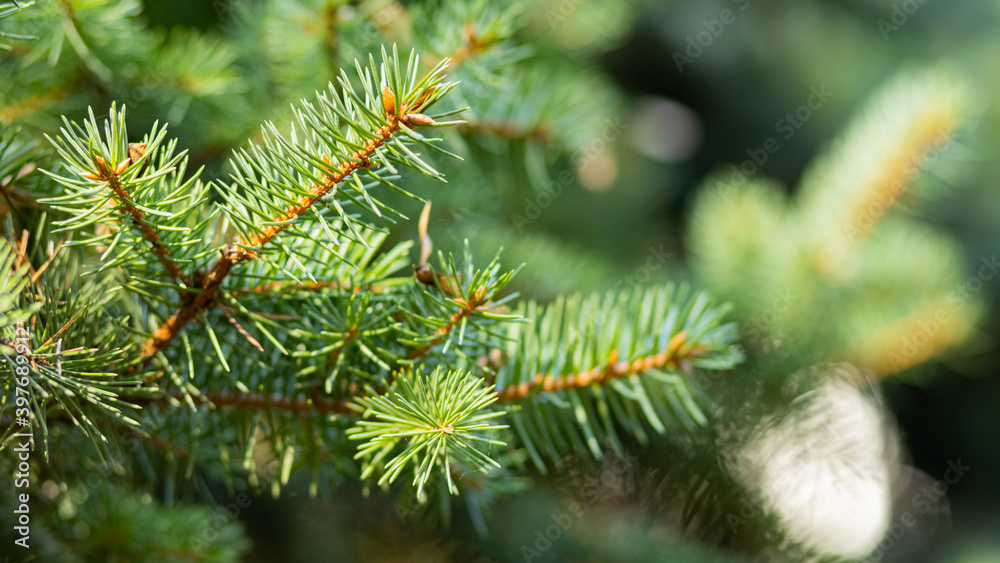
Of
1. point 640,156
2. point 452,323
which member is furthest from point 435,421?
point 640,156

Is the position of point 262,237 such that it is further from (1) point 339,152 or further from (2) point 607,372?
(2) point 607,372

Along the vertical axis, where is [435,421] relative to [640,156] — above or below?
below

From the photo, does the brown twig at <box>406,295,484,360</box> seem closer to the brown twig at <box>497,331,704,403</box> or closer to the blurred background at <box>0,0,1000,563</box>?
the brown twig at <box>497,331,704,403</box>

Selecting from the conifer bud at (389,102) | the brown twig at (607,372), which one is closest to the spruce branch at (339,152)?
the conifer bud at (389,102)

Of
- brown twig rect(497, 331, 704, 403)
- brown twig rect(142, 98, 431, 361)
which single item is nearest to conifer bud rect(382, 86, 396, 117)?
brown twig rect(142, 98, 431, 361)

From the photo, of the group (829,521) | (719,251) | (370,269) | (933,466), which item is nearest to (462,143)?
(370,269)
